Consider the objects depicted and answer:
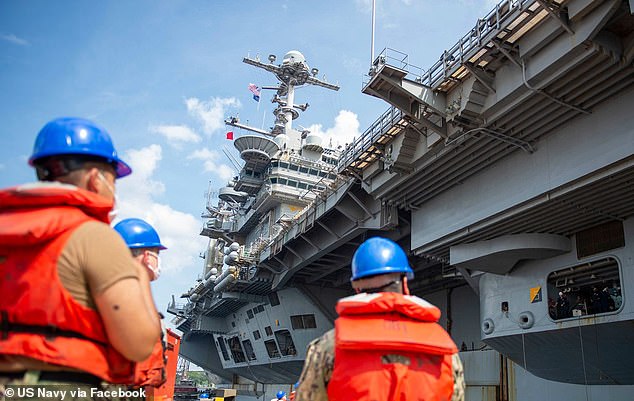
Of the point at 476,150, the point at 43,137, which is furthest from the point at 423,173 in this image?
the point at 43,137

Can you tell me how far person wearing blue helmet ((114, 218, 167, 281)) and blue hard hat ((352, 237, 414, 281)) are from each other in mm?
1720

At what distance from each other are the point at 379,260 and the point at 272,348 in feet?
108

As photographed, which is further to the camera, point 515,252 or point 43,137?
point 515,252

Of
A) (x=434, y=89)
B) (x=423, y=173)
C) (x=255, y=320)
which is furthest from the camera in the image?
(x=255, y=320)

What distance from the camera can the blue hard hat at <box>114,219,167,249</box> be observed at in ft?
12.6

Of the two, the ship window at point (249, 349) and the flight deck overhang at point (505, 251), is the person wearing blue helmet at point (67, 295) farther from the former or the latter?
the ship window at point (249, 349)

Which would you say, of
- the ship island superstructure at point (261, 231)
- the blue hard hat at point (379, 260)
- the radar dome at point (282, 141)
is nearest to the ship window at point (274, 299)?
the ship island superstructure at point (261, 231)

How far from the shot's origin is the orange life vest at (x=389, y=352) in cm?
250

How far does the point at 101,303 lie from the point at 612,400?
1507 cm

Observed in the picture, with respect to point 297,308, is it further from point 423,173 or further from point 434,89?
point 434,89

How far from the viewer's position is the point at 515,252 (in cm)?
1382

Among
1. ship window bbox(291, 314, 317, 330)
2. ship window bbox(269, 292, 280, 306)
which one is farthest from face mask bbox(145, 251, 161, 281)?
ship window bbox(269, 292, 280, 306)

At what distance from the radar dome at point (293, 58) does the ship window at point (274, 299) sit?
64.0 feet

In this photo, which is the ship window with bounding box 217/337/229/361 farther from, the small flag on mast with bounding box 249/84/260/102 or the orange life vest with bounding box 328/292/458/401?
the orange life vest with bounding box 328/292/458/401
